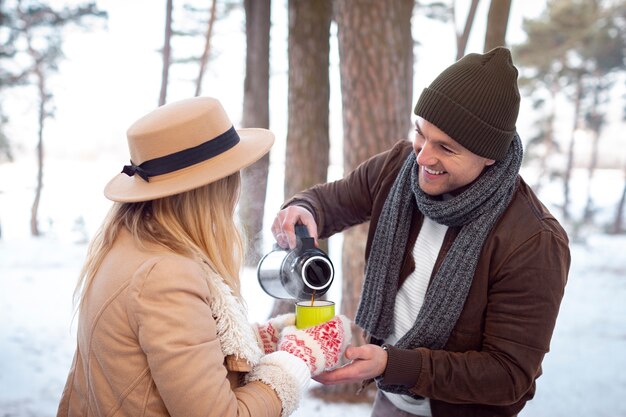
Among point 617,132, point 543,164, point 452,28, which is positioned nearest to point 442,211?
point 452,28

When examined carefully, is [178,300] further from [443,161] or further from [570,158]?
[570,158]

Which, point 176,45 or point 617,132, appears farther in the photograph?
point 617,132

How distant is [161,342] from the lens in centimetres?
104

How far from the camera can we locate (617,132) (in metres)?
7.18

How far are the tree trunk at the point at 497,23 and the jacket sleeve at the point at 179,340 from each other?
2879mm

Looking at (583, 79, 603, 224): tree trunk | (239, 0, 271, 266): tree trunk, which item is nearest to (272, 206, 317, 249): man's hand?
(239, 0, 271, 266): tree trunk

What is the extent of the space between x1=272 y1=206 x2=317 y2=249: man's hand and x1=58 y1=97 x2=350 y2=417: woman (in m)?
0.31

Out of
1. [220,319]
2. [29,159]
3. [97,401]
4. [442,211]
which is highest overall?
[442,211]

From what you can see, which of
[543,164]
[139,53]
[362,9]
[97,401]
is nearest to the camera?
[97,401]

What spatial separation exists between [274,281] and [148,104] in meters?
3.84

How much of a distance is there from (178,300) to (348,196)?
89 centimetres

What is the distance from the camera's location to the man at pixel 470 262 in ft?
4.39

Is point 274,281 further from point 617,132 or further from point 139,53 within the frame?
point 617,132

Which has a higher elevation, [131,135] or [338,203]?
[131,135]
